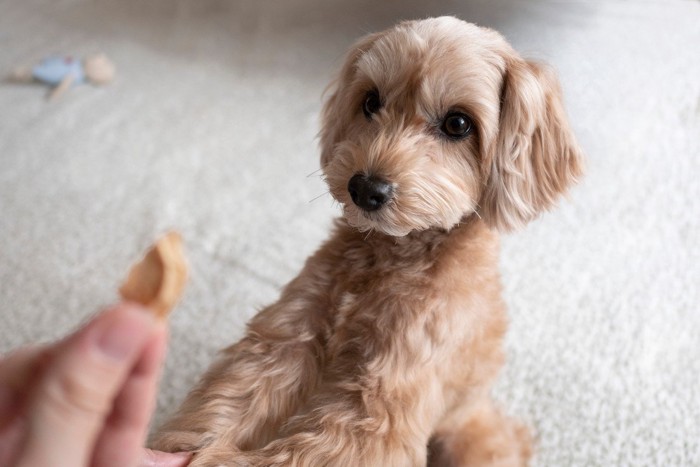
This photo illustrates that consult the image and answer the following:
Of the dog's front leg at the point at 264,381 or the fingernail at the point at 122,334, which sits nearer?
the fingernail at the point at 122,334

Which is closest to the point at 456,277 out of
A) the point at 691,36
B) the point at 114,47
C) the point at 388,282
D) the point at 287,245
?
the point at 388,282

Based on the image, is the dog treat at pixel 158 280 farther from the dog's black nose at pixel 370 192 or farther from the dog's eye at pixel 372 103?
the dog's eye at pixel 372 103

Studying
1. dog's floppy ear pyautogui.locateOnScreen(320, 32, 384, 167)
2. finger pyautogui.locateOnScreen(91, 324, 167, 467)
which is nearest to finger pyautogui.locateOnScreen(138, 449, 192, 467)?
finger pyautogui.locateOnScreen(91, 324, 167, 467)

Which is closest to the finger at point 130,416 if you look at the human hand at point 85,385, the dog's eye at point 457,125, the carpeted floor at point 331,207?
the human hand at point 85,385

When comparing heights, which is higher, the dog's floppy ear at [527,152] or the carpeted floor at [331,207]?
the dog's floppy ear at [527,152]

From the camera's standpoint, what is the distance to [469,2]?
138cm

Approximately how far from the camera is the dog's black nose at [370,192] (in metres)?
0.92

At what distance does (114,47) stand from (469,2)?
59.5 inches

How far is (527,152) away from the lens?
1.02 m

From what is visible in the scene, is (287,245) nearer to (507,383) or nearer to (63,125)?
(507,383)

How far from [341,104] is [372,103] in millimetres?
80

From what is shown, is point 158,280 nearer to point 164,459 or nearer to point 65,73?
point 164,459

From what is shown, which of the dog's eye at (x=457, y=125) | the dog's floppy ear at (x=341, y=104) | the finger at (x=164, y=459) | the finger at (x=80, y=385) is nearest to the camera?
the finger at (x=80, y=385)

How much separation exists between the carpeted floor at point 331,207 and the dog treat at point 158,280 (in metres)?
0.81
